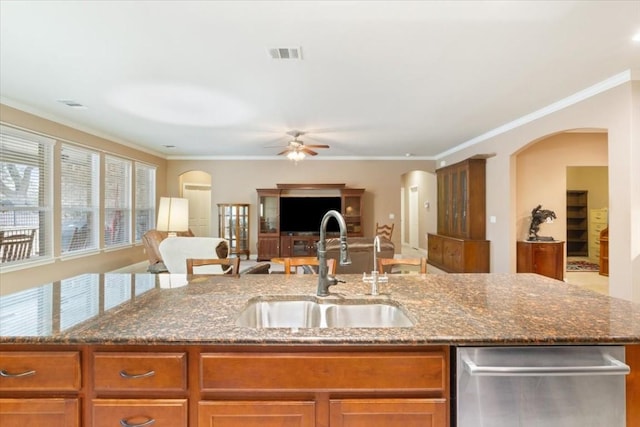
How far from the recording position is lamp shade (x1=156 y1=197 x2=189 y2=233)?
5.62 m

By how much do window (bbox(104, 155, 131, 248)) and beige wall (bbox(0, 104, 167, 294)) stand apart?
0.20 metres

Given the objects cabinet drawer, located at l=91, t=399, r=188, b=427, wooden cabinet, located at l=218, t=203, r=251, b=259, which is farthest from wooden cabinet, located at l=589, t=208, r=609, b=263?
cabinet drawer, located at l=91, t=399, r=188, b=427

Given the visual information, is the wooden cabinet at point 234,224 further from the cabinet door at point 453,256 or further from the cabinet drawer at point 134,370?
the cabinet drawer at point 134,370

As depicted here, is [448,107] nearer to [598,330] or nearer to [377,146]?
[377,146]

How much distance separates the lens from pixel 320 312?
163 cm

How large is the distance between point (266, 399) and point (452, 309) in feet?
2.81

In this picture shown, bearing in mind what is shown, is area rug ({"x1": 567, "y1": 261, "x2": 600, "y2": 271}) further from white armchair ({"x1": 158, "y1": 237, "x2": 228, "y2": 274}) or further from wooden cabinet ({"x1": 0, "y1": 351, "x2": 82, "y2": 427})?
wooden cabinet ({"x1": 0, "y1": 351, "x2": 82, "y2": 427})

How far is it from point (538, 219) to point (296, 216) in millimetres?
5063

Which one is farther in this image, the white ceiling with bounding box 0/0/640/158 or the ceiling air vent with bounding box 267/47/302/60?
the ceiling air vent with bounding box 267/47/302/60

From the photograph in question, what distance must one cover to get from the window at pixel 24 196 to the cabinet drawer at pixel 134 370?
4.31 metres

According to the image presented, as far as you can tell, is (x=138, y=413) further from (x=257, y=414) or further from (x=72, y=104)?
(x=72, y=104)

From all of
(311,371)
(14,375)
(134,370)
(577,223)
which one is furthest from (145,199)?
(577,223)

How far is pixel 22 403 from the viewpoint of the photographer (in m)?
1.12

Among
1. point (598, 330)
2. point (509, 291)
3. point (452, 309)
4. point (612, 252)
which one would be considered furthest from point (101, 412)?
point (612, 252)
